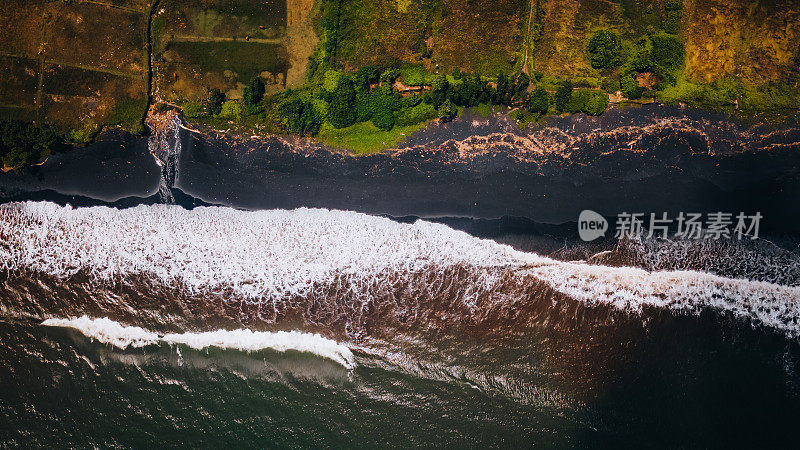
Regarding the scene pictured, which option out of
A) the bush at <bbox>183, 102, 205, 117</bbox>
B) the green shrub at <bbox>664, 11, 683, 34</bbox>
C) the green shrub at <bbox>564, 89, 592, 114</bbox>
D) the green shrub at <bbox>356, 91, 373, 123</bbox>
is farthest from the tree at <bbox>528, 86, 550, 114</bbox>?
the bush at <bbox>183, 102, 205, 117</bbox>

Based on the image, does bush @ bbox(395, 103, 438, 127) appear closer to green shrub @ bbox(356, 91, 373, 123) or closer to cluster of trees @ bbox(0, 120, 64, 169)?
green shrub @ bbox(356, 91, 373, 123)

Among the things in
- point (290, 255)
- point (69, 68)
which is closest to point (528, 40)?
point (290, 255)

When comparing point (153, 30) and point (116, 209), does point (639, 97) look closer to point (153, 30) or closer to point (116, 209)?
point (153, 30)

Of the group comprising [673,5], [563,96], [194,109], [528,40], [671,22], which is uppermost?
[673,5]

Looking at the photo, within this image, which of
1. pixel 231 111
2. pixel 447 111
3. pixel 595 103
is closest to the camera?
pixel 447 111

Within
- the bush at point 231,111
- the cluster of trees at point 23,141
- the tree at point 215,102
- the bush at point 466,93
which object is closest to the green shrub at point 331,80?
the bush at point 231,111

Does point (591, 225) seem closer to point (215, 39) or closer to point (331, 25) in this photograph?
point (331, 25)

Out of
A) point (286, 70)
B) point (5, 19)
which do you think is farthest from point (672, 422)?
point (5, 19)

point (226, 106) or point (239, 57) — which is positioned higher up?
point (239, 57)
